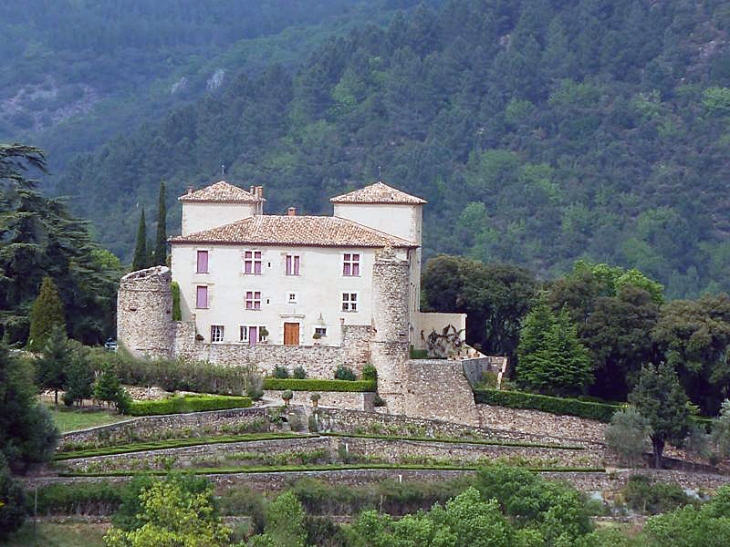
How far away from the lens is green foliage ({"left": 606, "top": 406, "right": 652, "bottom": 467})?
63188 mm

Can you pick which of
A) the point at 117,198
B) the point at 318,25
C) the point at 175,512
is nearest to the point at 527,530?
the point at 175,512

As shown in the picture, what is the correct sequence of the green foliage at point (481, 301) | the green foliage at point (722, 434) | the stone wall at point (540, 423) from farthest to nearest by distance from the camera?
the green foliage at point (481, 301) → the stone wall at point (540, 423) → the green foliage at point (722, 434)

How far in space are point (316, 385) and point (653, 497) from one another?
10676 mm

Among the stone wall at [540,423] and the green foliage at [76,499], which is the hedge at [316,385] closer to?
the stone wall at [540,423]

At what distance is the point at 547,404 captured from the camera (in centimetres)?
6575

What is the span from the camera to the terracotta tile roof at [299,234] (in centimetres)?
6731

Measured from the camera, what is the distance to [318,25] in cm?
19538

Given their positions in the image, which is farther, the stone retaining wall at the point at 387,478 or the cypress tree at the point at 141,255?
the cypress tree at the point at 141,255

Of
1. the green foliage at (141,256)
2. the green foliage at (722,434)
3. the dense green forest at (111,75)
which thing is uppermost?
the dense green forest at (111,75)

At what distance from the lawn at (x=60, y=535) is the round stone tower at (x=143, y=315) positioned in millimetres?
13378

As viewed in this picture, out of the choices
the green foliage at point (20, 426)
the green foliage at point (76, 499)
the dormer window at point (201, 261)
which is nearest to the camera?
the green foliage at point (76, 499)

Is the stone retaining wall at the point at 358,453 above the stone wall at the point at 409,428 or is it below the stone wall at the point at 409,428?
below

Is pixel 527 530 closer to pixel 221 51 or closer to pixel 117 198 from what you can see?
pixel 117 198

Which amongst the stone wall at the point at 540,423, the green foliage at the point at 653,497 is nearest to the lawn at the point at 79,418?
the stone wall at the point at 540,423
